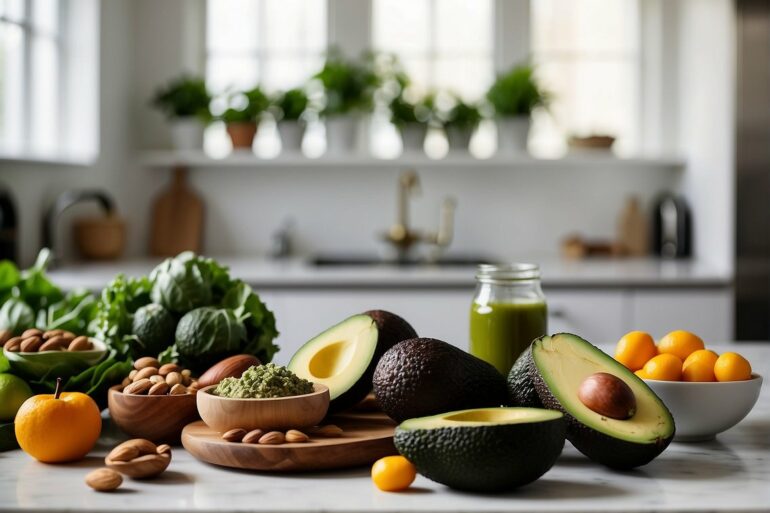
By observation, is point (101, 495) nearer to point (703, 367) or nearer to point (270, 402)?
point (270, 402)

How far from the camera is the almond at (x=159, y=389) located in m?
1.22

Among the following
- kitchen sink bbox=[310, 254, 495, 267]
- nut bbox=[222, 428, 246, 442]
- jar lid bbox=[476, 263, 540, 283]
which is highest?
jar lid bbox=[476, 263, 540, 283]

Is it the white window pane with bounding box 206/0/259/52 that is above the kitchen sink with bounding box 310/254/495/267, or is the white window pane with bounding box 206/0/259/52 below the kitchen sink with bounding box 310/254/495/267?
above

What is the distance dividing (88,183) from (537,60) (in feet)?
6.51

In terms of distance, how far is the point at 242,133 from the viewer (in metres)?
4.06

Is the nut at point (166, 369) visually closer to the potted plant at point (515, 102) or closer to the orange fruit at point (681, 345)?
the orange fruit at point (681, 345)

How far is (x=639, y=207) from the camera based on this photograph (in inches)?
165

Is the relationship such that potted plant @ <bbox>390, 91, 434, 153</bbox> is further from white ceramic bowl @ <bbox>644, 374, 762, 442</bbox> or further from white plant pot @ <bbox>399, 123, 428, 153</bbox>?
white ceramic bowl @ <bbox>644, 374, 762, 442</bbox>

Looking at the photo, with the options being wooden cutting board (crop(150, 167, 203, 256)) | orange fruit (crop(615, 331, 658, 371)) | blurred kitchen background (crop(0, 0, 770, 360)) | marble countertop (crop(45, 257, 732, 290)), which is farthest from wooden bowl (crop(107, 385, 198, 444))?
wooden cutting board (crop(150, 167, 203, 256))

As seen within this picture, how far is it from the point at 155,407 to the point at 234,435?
149 mm

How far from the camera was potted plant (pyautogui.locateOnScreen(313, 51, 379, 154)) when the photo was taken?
3.99 metres

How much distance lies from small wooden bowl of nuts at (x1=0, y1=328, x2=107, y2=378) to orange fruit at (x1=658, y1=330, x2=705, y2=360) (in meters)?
0.78

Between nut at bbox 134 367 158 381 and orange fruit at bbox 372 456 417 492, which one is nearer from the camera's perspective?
orange fruit at bbox 372 456 417 492

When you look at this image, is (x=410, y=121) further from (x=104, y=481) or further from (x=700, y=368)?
(x=104, y=481)
